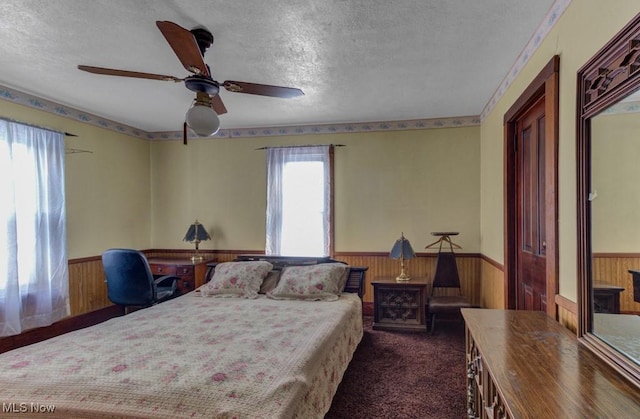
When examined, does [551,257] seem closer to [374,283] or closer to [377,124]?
[374,283]

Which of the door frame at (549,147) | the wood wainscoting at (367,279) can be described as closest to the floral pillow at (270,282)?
the wood wainscoting at (367,279)

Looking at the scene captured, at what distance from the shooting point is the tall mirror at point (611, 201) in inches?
49.2

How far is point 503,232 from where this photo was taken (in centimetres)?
316

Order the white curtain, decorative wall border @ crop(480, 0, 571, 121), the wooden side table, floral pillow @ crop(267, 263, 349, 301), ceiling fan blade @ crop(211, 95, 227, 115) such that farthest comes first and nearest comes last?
the wooden side table < floral pillow @ crop(267, 263, 349, 301) < the white curtain < ceiling fan blade @ crop(211, 95, 227, 115) < decorative wall border @ crop(480, 0, 571, 121)

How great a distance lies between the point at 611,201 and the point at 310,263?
3037mm

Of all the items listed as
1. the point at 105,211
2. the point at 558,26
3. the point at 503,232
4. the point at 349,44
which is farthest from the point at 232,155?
the point at 558,26

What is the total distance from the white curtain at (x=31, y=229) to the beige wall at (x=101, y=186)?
0.21 meters

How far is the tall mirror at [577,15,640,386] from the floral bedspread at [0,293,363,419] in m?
1.34

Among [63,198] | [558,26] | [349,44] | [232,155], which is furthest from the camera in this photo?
[232,155]

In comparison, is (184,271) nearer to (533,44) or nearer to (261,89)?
(261,89)

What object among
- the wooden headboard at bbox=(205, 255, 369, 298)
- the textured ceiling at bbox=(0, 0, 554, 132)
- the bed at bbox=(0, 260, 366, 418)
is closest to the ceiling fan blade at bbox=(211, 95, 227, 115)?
the textured ceiling at bbox=(0, 0, 554, 132)

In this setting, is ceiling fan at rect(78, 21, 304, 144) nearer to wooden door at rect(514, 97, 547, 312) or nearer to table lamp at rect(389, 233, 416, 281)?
wooden door at rect(514, 97, 547, 312)

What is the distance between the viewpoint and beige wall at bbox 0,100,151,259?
394 cm

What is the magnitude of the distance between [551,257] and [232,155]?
4081 millimetres
